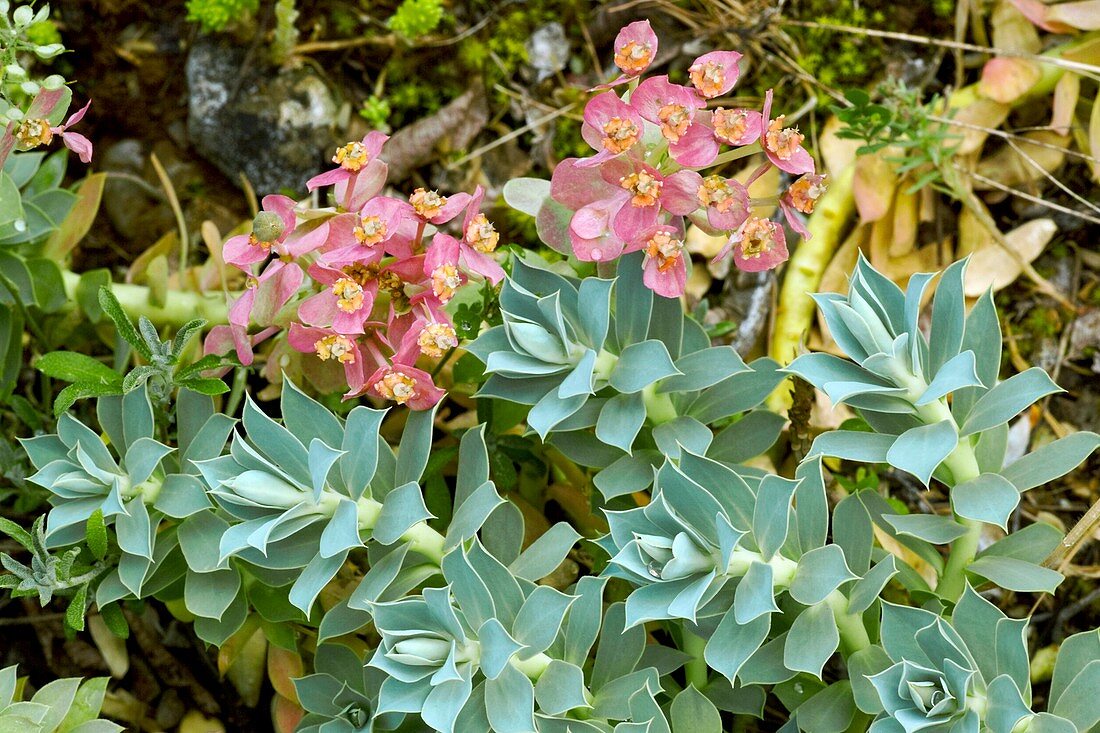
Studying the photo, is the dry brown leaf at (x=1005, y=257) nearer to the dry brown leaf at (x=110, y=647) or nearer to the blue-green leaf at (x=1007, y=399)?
the blue-green leaf at (x=1007, y=399)

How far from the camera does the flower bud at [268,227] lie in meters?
1.50

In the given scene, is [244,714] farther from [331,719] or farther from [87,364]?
[87,364]

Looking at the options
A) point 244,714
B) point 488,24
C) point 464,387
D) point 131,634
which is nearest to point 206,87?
point 488,24

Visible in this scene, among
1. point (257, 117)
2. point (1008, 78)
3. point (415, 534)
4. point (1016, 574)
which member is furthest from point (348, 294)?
point (1008, 78)

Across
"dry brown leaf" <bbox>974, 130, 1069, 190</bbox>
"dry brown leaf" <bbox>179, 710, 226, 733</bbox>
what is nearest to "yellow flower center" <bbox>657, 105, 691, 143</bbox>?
"dry brown leaf" <bbox>974, 130, 1069, 190</bbox>

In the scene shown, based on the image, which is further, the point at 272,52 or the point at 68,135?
the point at 272,52

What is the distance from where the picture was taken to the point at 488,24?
2.61 metres

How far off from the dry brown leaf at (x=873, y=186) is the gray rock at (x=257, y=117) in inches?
51.5

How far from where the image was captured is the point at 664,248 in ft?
4.80

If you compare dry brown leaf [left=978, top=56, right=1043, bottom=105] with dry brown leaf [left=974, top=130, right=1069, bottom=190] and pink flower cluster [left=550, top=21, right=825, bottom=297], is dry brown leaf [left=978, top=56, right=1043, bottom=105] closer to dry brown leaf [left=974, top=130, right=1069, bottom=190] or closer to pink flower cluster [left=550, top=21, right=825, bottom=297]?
dry brown leaf [left=974, top=130, right=1069, bottom=190]

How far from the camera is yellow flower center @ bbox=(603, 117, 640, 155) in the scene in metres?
1.41

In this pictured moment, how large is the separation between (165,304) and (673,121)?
125 centimetres

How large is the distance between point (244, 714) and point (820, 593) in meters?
1.37

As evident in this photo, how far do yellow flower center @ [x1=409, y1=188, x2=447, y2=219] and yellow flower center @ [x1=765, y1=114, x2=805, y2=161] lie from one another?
513 millimetres
